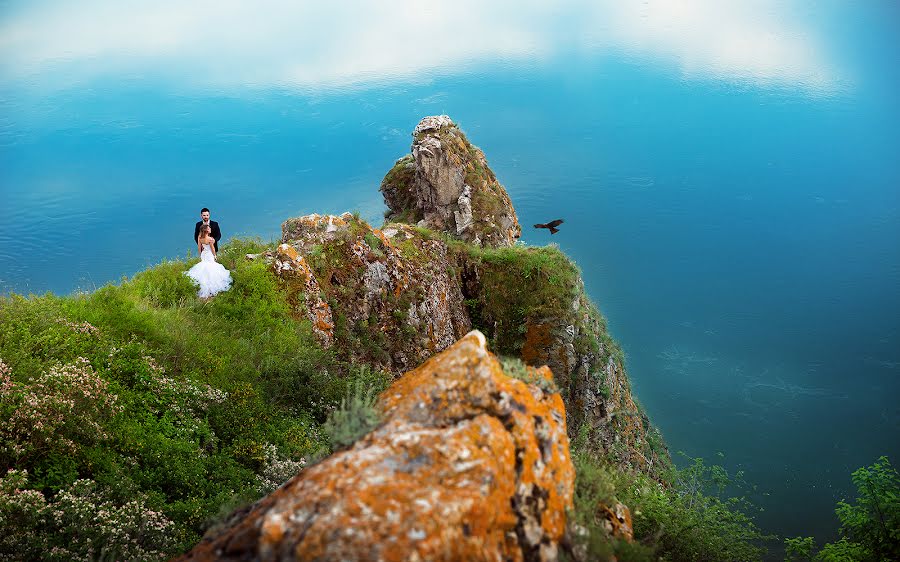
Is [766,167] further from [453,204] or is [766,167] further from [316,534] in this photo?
[316,534]

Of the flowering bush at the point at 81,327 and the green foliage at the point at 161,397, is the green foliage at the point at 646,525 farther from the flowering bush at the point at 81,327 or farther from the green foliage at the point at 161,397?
the flowering bush at the point at 81,327

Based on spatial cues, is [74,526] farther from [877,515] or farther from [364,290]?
[877,515]

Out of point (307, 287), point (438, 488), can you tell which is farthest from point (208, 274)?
point (438, 488)

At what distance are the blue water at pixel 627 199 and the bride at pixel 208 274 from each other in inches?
2458

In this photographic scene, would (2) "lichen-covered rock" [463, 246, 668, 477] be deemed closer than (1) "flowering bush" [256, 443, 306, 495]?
No

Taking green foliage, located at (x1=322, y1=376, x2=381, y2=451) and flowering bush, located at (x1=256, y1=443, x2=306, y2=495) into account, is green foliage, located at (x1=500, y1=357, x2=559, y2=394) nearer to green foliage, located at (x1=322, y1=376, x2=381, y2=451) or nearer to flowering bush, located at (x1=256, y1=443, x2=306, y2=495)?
green foliage, located at (x1=322, y1=376, x2=381, y2=451)

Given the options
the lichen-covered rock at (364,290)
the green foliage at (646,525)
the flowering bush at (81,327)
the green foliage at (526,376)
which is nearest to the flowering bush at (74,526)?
the flowering bush at (81,327)

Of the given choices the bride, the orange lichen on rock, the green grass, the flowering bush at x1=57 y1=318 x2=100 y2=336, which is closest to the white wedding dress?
the bride

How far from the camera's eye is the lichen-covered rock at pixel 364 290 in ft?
59.1

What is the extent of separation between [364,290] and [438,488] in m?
14.6

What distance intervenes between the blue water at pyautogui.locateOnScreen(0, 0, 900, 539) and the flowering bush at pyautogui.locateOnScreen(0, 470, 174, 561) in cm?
6557

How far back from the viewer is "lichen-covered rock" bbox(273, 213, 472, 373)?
1802 cm

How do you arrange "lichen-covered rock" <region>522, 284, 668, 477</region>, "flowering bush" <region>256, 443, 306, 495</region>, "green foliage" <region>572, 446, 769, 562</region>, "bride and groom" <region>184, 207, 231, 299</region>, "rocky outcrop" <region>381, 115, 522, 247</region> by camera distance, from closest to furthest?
1. "green foliage" <region>572, 446, 769, 562</region>
2. "flowering bush" <region>256, 443, 306, 495</region>
3. "bride and groom" <region>184, 207, 231, 299</region>
4. "lichen-covered rock" <region>522, 284, 668, 477</region>
5. "rocky outcrop" <region>381, 115, 522, 247</region>

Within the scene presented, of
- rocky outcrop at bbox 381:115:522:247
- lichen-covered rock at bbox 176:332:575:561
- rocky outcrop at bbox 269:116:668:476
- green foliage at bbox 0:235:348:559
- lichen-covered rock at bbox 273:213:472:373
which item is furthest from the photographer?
rocky outcrop at bbox 381:115:522:247
